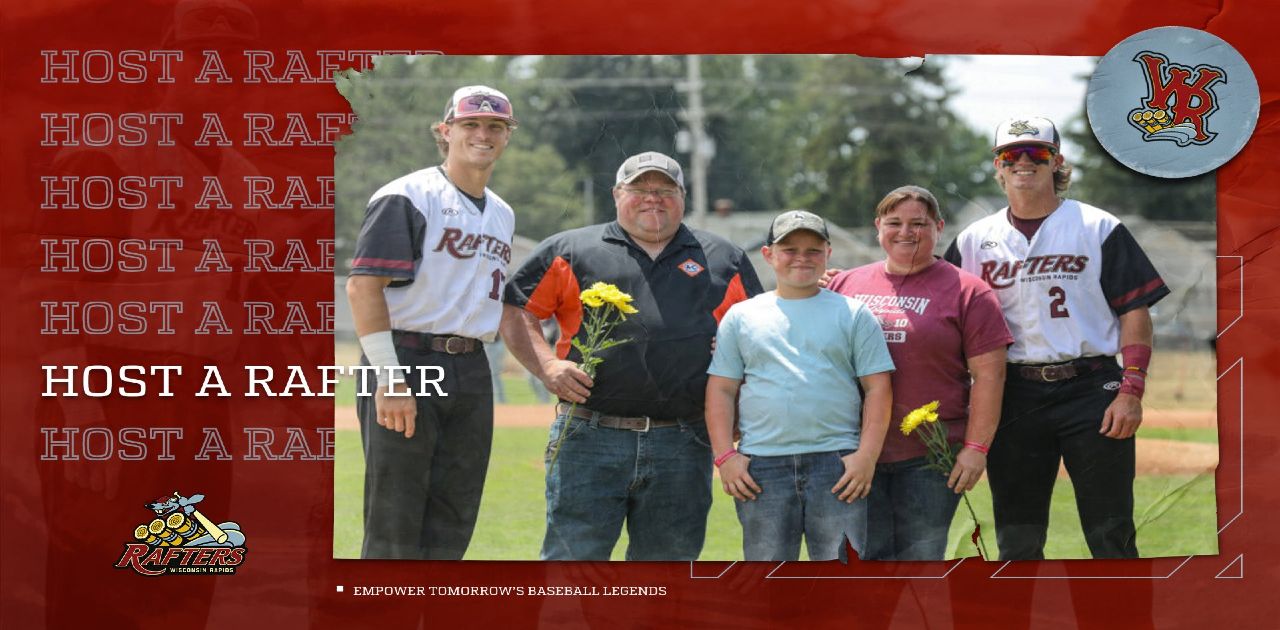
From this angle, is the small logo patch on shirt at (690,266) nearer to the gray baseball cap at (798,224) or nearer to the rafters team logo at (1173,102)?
the gray baseball cap at (798,224)

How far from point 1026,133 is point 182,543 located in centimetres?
294

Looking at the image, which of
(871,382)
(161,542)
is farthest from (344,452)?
(871,382)

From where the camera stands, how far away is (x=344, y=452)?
4078 millimetres

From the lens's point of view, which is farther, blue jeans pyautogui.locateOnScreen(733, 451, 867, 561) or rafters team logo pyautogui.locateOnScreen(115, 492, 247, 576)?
rafters team logo pyautogui.locateOnScreen(115, 492, 247, 576)

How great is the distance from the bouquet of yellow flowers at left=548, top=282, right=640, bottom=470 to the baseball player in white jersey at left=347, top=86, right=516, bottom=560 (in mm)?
274

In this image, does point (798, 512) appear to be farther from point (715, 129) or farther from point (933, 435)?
point (715, 129)

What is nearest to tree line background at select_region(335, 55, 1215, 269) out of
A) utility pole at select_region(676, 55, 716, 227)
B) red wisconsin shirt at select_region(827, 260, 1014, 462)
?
utility pole at select_region(676, 55, 716, 227)

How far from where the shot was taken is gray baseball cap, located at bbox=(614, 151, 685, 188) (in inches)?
159

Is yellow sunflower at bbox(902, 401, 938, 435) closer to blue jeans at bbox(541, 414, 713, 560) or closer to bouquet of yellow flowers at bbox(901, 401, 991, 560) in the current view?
bouquet of yellow flowers at bbox(901, 401, 991, 560)

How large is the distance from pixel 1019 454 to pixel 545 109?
5.99 feet

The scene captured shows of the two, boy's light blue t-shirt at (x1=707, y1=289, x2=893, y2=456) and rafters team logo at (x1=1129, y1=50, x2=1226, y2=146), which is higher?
rafters team logo at (x1=1129, y1=50, x2=1226, y2=146)

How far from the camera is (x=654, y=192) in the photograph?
4.06 m

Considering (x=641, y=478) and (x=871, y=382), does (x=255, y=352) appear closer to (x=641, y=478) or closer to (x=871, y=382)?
(x=641, y=478)

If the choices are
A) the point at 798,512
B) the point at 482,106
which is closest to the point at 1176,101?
the point at 798,512
